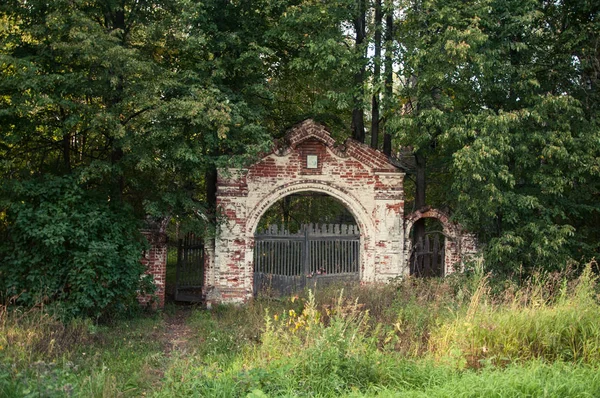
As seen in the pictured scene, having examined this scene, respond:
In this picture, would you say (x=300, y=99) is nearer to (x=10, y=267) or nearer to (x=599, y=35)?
(x=599, y=35)

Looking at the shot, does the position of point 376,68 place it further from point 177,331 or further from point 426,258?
point 177,331

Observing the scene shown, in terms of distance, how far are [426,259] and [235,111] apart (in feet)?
22.3

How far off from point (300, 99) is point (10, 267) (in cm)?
1082

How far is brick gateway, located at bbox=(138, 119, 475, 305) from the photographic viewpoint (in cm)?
→ 1376

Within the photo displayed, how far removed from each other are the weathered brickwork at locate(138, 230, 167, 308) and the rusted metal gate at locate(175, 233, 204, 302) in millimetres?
976

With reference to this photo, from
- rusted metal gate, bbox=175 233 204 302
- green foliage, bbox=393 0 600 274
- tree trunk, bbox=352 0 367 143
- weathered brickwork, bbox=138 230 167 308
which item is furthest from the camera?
rusted metal gate, bbox=175 233 204 302

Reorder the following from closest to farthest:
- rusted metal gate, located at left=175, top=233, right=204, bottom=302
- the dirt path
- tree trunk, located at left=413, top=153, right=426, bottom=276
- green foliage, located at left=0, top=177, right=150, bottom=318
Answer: the dirt path → green foliage, located at left=0, top=177, right=150, bottom=318 → rusted metal gate, located at left=175, top=233, right=204, bottom=302 → tree trunk, located at left=413, top=153, right=426, bottom=276

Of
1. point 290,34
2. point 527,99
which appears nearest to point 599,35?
point 527,99

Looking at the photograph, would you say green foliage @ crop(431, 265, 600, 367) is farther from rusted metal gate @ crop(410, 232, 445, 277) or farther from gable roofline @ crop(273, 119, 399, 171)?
rusted metal gate @ crop(410, 232, 445, 277)

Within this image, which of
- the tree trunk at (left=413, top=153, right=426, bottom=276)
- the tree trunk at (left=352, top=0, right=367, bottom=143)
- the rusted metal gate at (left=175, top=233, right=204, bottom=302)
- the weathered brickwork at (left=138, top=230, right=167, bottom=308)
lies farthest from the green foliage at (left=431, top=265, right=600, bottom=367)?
the rusted metal gate at (left=175, top=233, right=204, bottom=302)

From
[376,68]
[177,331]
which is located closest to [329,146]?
[376,68]

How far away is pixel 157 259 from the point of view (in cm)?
1350

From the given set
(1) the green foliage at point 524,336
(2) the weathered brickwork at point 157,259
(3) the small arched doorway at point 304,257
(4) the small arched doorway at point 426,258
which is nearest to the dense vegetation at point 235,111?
(2) the weathered brickwork at point 157,259

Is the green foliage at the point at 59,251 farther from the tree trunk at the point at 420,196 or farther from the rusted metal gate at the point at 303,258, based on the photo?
the tree trunk at the point at 420,196
